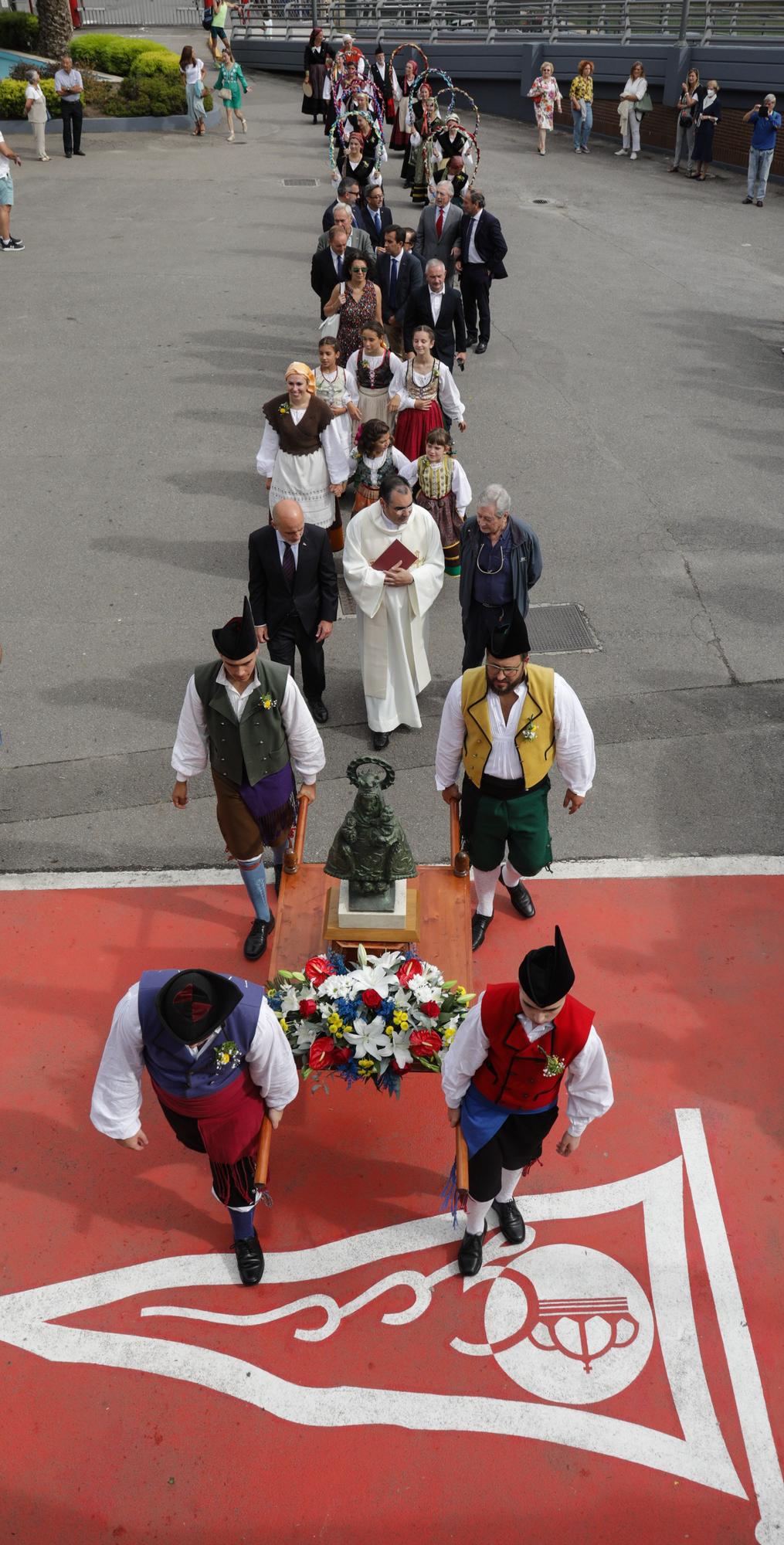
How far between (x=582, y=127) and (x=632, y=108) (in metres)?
1.26

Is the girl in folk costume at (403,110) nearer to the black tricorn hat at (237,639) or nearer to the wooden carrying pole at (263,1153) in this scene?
the black tricorn hat at (237,639)

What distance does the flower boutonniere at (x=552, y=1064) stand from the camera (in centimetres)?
443

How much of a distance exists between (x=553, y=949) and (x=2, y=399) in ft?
41.4

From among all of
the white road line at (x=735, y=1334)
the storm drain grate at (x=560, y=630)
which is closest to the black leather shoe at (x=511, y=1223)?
the white road line at (x=735, y=1334)

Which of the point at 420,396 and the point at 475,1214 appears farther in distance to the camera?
the point at 420,396

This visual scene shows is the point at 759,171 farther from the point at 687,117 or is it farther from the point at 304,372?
the point at 304,372

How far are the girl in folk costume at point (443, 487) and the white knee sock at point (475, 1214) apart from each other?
16.9 feet

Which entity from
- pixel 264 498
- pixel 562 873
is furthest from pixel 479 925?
pixel 264 498

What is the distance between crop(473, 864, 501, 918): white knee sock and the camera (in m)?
6.70

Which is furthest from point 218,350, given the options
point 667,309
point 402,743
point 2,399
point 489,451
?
point 402,743

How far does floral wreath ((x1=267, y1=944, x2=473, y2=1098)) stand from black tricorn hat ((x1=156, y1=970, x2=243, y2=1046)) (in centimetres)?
106

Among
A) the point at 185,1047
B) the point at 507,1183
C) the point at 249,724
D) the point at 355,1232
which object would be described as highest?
the point at 249,724

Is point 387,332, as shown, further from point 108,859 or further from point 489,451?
point 108,859

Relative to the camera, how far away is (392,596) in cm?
821
